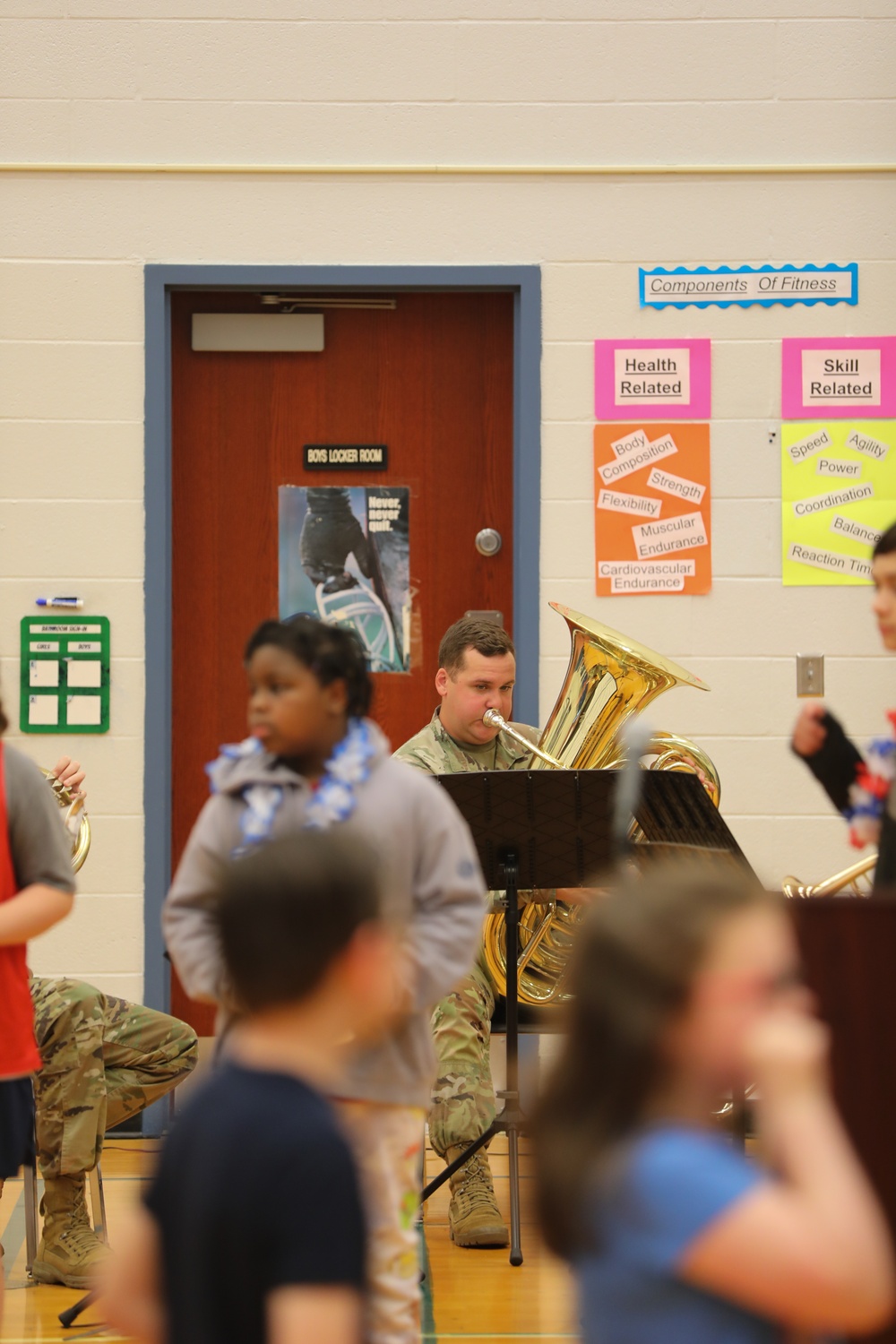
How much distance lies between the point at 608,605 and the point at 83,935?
1.86 m

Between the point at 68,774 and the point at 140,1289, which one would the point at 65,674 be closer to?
the point at 68,774

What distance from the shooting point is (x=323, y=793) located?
2240 millimetres

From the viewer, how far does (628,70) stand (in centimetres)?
471

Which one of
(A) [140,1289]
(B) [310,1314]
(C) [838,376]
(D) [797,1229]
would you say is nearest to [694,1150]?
(D) [797,1229]

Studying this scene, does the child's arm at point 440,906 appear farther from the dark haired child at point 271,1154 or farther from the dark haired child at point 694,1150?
the dark haired child at point 694,1150

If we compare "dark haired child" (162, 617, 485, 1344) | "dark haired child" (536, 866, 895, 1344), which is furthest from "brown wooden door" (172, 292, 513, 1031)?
"dark haired child" (536, 866, 895, 1344)

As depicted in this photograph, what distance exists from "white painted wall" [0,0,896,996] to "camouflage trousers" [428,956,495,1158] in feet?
3.85

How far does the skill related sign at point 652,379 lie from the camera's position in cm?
470

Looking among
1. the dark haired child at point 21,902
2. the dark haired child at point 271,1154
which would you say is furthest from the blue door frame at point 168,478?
the dark haired child at point 271,1154

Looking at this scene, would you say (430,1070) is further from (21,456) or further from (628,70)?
(628,70)

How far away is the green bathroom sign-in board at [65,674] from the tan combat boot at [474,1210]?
67.6 inches

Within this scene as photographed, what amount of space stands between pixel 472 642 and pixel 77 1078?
55.3 inches

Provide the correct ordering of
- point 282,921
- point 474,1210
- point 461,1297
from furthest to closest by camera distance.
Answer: point 474,1210, point 461,1297, point 282,921

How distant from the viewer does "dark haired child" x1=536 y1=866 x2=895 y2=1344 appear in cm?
124
